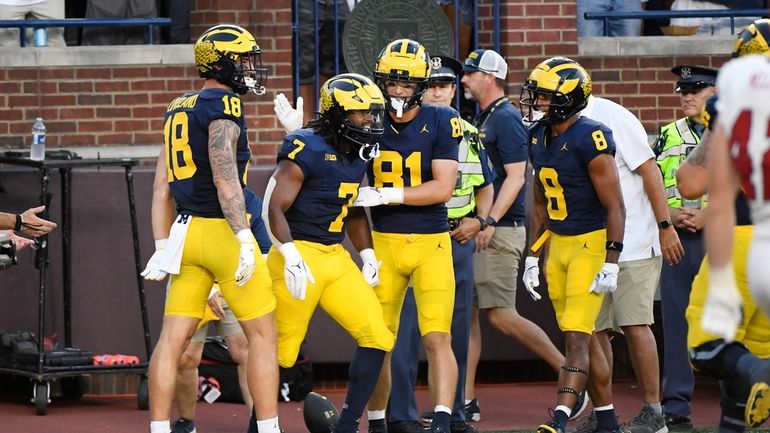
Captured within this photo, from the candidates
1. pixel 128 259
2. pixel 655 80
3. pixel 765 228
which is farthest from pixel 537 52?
pixel 765 228

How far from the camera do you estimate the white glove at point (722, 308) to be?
5.14 m

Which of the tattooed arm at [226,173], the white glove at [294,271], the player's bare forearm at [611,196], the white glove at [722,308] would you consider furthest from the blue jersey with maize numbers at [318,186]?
the white glove at [722,308]

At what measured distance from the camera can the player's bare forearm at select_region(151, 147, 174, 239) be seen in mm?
7910

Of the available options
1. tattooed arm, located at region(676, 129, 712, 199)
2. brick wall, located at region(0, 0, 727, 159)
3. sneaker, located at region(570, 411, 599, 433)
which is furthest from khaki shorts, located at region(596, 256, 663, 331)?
brick wall, located at region(0, 0, 727, 159)

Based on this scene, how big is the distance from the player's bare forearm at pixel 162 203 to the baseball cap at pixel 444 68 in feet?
6.46

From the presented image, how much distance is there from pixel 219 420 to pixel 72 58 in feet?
9.67

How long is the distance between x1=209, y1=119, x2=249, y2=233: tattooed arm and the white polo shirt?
89.7 inches

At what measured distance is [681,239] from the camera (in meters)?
9.09

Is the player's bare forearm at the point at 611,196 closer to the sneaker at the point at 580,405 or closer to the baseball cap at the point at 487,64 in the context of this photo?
the sneaker at the point at 580,405

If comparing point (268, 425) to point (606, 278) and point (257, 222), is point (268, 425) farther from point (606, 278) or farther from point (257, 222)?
point (606, 278)

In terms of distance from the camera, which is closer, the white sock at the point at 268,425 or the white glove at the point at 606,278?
the white sock at the point at 268,425

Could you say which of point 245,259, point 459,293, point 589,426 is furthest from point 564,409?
point 245,259

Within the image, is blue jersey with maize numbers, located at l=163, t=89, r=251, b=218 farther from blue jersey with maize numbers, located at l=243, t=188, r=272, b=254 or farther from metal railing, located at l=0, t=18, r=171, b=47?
metal railing, located at l=0, t=18, r=171, b=47

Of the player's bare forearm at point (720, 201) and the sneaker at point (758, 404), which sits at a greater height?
the player's bare forearm at point (720, 201)
